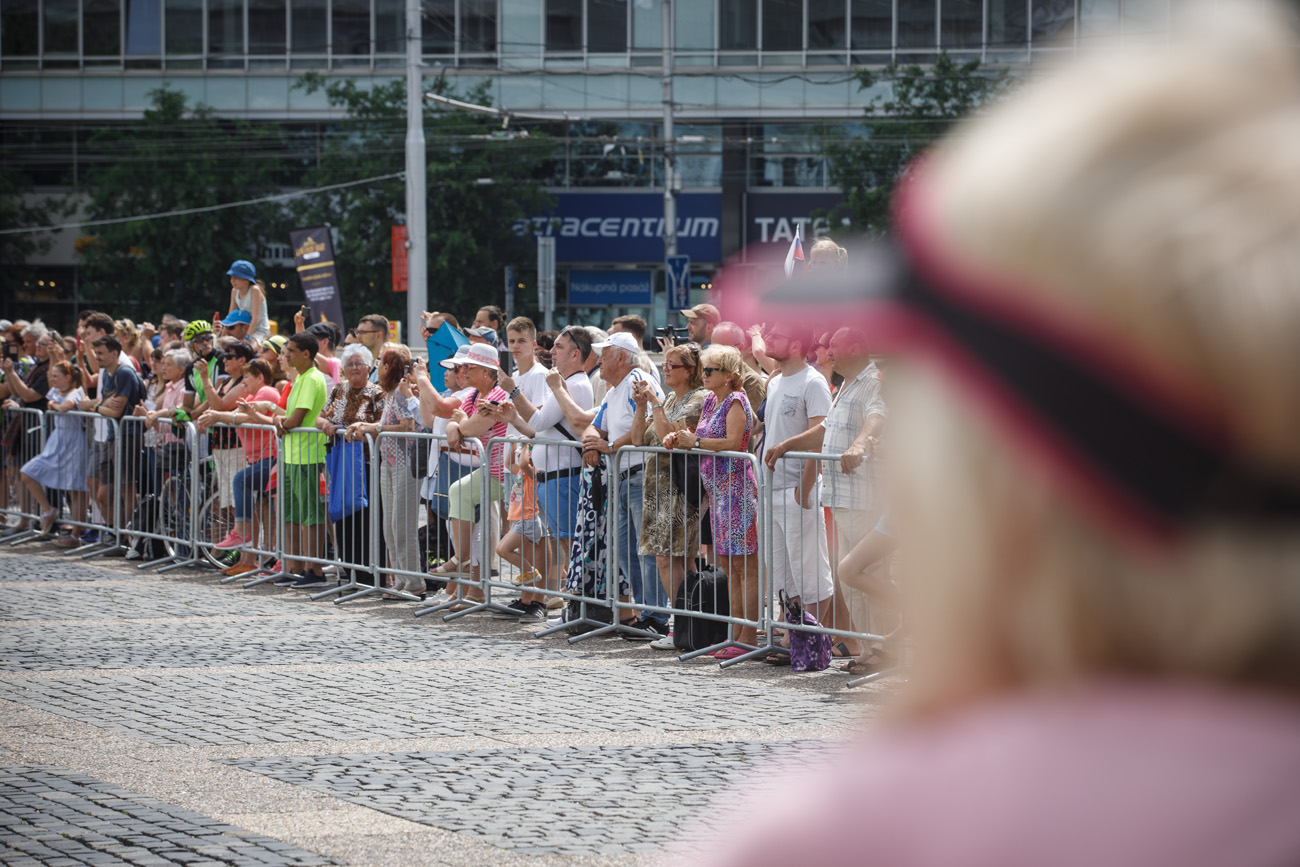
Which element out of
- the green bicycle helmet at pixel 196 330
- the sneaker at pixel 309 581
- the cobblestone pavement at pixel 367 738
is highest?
the green bicycle helmet at pixel 196 330

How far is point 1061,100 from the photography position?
84 cm

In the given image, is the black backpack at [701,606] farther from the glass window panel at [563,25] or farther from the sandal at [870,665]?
the glass window panel at [563,25]

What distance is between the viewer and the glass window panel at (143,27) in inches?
2071

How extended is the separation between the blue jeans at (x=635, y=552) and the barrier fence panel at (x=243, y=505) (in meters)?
4.05

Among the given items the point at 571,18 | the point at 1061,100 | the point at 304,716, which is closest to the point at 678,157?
the point at 571,18

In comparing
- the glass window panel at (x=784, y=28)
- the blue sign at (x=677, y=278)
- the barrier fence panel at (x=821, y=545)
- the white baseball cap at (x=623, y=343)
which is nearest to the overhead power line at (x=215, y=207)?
the glass window panel at (x=784, y=28)

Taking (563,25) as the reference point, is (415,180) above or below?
below

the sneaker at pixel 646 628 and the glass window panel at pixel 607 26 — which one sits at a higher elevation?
the glass window panel at pixel 607 26

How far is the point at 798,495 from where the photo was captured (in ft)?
30.1

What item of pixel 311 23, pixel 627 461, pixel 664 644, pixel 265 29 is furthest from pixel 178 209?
pixel 664 644

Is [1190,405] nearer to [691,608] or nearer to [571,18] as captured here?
[691,608]

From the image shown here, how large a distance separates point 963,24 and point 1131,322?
5167cm

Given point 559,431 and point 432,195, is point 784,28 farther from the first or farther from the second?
point 559,431

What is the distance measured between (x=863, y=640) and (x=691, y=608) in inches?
51.8
